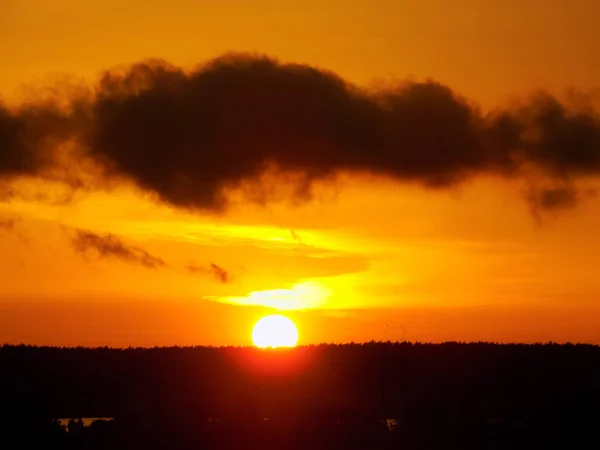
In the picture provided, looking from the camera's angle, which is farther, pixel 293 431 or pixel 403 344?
pixel 403 344

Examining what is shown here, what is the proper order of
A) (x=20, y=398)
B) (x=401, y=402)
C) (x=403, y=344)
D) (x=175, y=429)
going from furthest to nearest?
(x=403, y=344) < (x=401, y=402) < (x=20, y=398) < (x=175, y=429)

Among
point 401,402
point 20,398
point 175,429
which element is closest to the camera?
point 175,429

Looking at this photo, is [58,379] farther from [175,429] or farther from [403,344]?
[175,429]

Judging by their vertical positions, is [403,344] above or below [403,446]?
above

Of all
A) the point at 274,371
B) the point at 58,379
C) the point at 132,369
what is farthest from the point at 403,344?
the point at 58,379

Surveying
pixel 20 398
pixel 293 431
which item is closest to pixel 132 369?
pixel 20 398

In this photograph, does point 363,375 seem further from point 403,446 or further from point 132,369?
point 403,446
